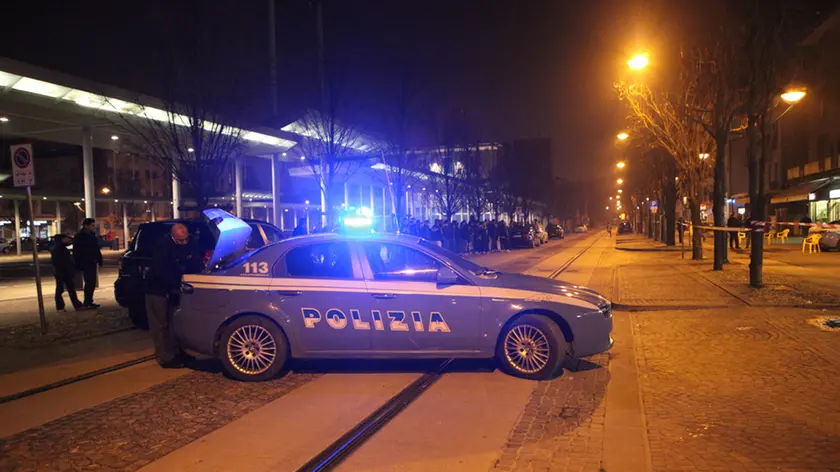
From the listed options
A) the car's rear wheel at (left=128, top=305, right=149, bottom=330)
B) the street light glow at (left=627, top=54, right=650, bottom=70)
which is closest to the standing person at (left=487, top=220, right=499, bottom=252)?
the street light glow at (left=627, top=54, right=650, bottom=70)

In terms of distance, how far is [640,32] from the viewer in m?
15.9

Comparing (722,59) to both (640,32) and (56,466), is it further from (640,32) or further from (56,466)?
(56,466)

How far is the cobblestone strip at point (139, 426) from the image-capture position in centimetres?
436

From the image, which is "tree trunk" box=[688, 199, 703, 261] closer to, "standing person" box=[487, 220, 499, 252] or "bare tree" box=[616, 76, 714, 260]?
"bare tree" box=[616, 76, 714, 260]

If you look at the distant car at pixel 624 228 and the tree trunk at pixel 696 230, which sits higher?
the tree trunk at pixel 696 230

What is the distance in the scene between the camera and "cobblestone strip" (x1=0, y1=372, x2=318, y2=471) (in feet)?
14.3

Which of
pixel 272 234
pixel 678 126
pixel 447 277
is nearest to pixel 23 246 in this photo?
pixel 272 234

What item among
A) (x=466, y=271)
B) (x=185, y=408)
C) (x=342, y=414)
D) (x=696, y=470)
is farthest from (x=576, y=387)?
(x=185, y=408)

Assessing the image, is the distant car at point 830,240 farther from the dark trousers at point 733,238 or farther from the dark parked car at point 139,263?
the dark parked car at point 139,263

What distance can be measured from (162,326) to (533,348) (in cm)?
443

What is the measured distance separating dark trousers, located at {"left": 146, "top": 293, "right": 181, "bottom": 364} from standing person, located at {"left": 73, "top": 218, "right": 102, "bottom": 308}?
18.1 feet

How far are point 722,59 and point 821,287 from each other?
6.19 metres

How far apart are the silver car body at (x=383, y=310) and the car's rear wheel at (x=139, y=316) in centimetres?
394

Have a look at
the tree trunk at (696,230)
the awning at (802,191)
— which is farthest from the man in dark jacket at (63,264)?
the awning at (802,191)
